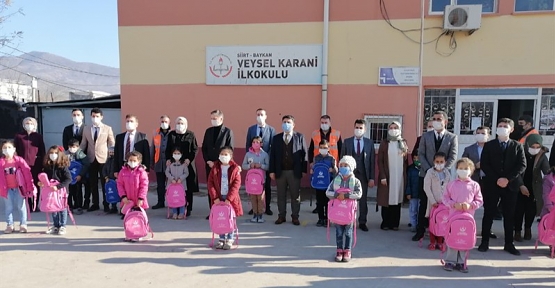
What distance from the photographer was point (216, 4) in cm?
892

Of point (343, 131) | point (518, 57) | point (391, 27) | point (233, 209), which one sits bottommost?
point (233, 209)

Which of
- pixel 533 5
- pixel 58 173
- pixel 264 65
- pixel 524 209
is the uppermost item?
pixel 533 5

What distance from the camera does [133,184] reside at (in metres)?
5.25

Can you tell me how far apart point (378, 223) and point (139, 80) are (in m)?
6.76

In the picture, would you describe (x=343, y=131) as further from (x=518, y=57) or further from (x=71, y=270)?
(x=71, y=270)

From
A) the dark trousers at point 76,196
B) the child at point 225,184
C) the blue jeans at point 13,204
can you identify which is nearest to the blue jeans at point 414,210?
the child at point 225,184

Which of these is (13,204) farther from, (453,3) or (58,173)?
(453,3)

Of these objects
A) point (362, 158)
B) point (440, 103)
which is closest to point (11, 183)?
point (362, 158)

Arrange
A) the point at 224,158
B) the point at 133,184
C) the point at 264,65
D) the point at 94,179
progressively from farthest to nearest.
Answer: the point at 264,65
the point at 94,179
the point at 133,184
the point at 224,158

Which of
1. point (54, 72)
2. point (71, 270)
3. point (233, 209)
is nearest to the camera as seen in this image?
point (71, 270)

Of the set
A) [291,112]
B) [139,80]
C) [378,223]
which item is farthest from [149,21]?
[378,223]

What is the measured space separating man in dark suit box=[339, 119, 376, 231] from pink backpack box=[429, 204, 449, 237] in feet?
3.59

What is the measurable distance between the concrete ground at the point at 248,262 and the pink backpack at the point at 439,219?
0.33 m

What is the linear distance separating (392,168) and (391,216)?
30.9 inches
